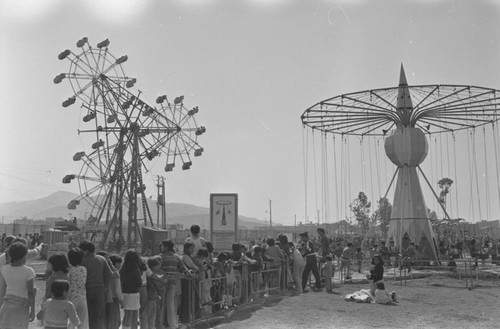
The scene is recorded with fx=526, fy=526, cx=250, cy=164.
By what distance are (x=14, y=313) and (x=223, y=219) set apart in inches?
340

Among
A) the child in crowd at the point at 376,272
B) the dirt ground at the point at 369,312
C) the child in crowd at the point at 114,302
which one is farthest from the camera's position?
the child in crowd at the point at 376,272

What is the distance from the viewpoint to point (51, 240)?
36719mm

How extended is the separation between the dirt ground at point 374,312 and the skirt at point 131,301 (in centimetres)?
221

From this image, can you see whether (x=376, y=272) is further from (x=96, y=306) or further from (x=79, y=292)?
(x=79, y=292)

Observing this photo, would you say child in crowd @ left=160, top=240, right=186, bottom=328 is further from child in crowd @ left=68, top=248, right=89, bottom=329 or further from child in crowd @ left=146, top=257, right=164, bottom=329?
child in crowd @ left=68, top=248, right=89, bottom=329

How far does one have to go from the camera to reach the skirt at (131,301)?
7922 millimetres

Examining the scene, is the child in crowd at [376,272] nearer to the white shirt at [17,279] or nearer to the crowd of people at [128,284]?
the crowd of people at [128,284]

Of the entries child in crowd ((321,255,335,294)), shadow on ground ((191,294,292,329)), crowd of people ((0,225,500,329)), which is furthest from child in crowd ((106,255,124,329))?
child in crowd ((321,255,335,294))

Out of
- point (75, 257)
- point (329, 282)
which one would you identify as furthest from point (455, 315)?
point (75, 257)

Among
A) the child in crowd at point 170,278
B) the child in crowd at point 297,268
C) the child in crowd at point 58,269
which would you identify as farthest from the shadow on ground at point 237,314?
the child in crowd at point 58,269

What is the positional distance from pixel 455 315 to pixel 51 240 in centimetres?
3123

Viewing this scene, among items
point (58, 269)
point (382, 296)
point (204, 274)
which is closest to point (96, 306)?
point (58, 269)

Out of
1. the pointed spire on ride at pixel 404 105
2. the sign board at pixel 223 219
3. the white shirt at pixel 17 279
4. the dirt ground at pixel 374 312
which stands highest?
the pointed spire on ride at pixel 404 105

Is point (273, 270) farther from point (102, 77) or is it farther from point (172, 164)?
point (172, 164)
